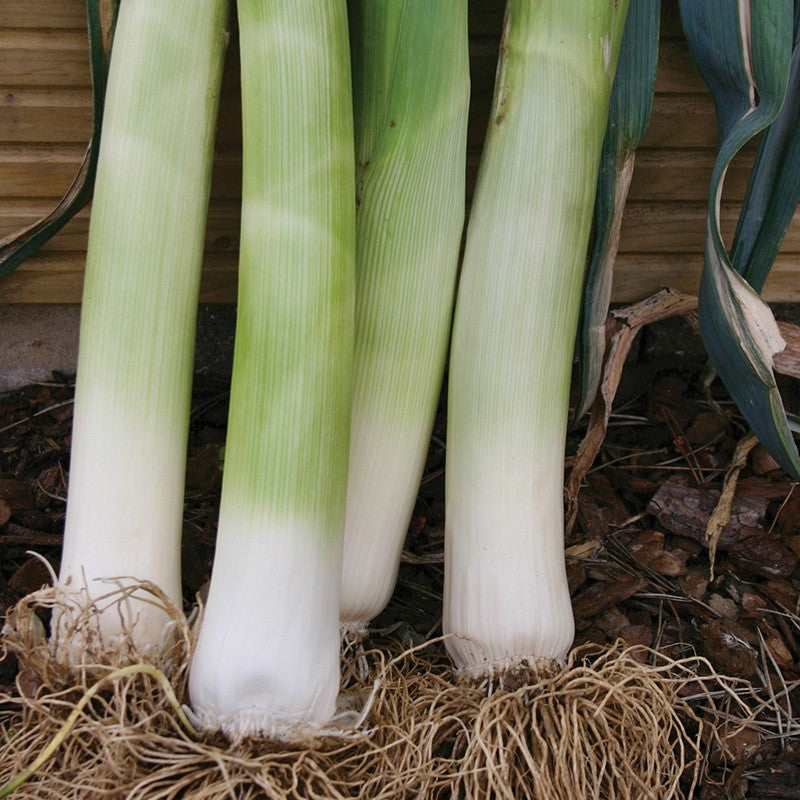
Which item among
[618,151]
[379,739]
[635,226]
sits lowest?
[379,739]

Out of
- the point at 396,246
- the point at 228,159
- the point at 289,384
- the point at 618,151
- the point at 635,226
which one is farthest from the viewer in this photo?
the point at 635,226

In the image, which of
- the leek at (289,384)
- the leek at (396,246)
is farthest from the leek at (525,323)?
the leek at (289,384)

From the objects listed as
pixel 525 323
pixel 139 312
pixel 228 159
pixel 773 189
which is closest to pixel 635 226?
pixel 773 189

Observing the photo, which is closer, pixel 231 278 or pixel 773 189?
pixel 773 189

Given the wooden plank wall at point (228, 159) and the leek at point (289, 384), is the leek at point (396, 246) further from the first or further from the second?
the wooden plank wall at point (228, 159)

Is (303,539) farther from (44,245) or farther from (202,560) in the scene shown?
(44,245)

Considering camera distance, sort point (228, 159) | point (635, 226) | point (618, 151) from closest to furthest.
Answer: point (618, 151), point (228, 159), point (635, 226)

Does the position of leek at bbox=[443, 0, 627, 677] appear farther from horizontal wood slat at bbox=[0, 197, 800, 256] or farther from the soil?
horizontal wood slat at bbox=[0, 197, 800, 256]

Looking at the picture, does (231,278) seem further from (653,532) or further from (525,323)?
(653,532)
